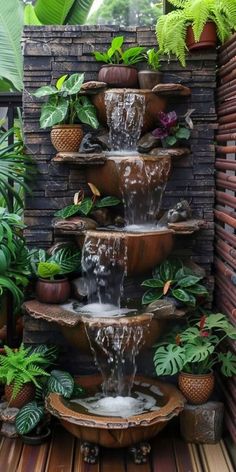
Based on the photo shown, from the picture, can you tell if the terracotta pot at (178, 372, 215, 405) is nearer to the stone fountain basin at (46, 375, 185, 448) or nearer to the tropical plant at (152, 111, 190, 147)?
the stone fountain basin at (46, 375, 185, 448)

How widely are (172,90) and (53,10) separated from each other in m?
1.79

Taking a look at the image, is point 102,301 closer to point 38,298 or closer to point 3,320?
point 38,298

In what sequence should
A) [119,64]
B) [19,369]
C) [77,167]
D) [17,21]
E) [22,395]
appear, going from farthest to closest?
[17,21], [77,167], [119,64], [22,395], [19,369]

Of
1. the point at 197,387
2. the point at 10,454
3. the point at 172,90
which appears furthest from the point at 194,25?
the point at 10,454

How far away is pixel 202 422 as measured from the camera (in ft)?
9.58

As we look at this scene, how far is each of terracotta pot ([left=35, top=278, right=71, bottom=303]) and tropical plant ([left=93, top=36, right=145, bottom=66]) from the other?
47.4 inches

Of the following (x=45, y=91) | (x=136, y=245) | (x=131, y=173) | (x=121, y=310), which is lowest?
(x=121, y=310)

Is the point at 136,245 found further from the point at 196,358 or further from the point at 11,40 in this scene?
the point at 11,40

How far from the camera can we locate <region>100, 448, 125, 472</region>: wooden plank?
2.71 metres

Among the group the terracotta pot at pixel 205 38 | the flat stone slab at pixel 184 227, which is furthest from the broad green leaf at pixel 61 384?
the terracotta pot at pixel 205 38

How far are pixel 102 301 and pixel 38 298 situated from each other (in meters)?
0.34

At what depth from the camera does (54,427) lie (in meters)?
3.11

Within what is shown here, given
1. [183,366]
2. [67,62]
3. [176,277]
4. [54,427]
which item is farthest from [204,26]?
[54,427]

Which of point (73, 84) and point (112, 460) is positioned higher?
point (73, 84)
